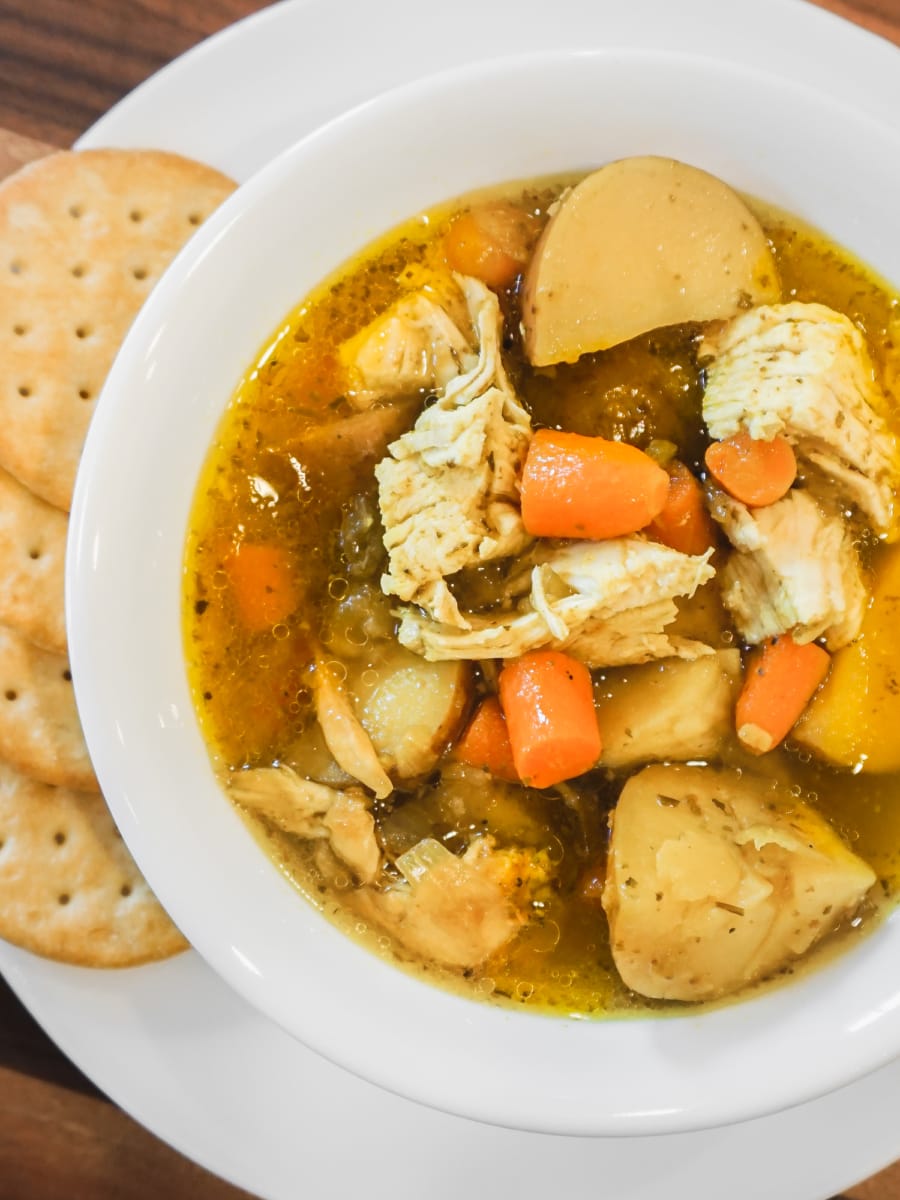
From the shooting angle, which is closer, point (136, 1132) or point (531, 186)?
point (531, 186)

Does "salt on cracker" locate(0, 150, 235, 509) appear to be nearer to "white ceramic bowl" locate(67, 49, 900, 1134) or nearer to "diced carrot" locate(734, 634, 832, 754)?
"white ceramic bowl" locate(67, 49, 900, 1134)

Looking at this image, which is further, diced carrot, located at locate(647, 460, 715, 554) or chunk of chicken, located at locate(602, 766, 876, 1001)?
diced carrot, located at locate(647, 460, 715, 554)

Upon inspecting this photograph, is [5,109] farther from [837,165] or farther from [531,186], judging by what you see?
[837,165]

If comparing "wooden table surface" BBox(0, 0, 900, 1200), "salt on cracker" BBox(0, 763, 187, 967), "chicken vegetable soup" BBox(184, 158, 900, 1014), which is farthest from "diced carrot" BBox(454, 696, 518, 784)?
"wooden table surface" BBox(0, 0, 900, 1200)

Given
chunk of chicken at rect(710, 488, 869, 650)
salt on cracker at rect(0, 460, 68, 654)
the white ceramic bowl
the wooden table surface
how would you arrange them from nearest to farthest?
the white ceramic bowl, chunk of chicken at rect(710, 488, 869, 650), salt on cracker at rect(0, 460, 68, 654), the wooden table surface

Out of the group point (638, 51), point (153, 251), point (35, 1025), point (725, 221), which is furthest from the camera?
point (35, 1025)

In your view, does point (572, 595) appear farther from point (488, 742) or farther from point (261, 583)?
point (261, 583)

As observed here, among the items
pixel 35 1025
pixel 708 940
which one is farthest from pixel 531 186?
pixel 35 1025
